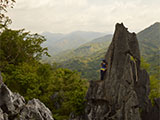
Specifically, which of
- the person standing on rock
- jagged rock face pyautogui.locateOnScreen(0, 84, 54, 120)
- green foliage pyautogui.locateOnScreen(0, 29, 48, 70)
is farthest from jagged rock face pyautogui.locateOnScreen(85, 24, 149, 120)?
green foliage pyautogui.locateOnScreen(0, 29, 48, 70)

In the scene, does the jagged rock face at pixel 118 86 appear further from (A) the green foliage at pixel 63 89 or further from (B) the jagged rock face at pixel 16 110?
(B) the jagged rock face at pixel 16 110

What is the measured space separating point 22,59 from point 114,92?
23.3 m

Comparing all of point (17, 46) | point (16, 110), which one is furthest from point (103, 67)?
point (17, 46)

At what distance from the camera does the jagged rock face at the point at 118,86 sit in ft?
67.6

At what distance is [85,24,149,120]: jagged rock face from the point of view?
67.6ft

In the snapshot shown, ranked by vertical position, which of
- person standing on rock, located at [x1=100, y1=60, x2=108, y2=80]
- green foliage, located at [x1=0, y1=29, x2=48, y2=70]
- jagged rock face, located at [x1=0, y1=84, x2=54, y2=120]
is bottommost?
jagged rock face, located at [x1=0, y1=84, x2=54, y2=120]

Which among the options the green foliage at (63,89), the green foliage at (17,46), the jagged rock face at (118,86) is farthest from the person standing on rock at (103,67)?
the green foliage at (17,46)

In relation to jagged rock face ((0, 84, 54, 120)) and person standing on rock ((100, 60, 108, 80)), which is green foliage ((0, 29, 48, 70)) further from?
jagged rock face ((0, 84, 54, 120))

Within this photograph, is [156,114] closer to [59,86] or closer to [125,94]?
[125,94]

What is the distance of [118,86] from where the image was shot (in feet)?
70.1

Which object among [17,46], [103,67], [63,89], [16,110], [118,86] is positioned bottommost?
[16,110]

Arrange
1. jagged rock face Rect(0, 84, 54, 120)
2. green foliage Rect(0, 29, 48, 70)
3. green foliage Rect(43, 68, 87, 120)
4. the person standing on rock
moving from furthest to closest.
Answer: green foliage Rect(0, 29, 48, 70) → green foliage Rect(43, 68, 87, 120) → the person standing on rock → jagged rock face Rect(0, 84, 54, 120)

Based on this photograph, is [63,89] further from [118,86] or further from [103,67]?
[118,86]

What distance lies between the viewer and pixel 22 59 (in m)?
32.1
